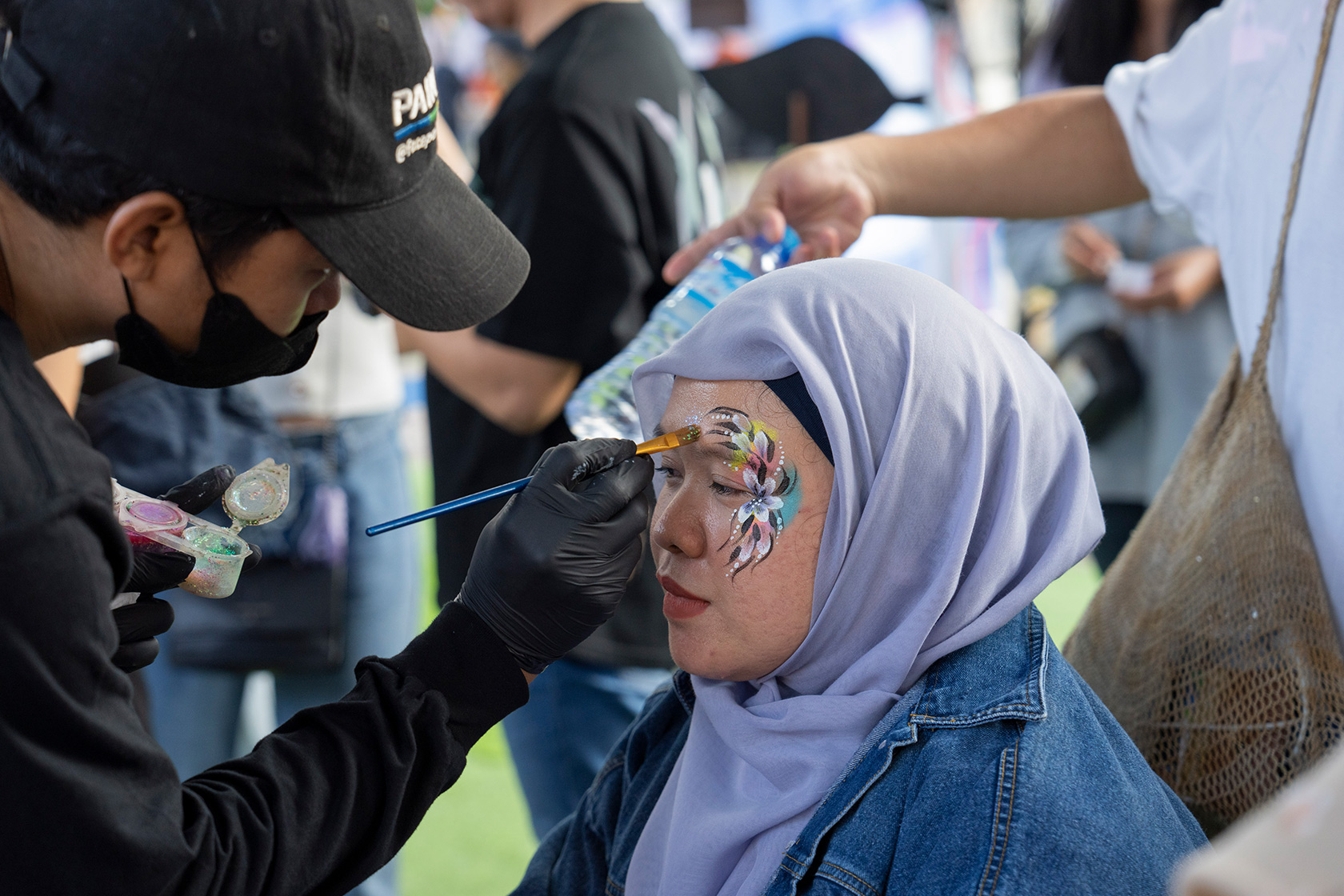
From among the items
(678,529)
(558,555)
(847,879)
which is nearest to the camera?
(847,879)

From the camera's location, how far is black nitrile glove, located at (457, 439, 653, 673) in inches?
51.8

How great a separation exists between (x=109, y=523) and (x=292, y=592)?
151 cm

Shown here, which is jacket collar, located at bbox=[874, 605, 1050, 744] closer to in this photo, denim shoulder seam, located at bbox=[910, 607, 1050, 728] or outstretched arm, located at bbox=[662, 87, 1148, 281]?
denim shoulder seam, located at bbox=[910, 607, 1050, 728]

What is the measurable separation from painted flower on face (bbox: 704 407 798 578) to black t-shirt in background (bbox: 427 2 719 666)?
0.85 m

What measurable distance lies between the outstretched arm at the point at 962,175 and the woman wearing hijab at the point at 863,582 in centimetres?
47

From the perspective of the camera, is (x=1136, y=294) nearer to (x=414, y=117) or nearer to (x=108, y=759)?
(x=414, y=117)

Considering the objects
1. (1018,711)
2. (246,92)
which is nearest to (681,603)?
(1018,711)

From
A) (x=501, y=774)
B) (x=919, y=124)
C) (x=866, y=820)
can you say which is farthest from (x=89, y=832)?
(x=919, y=124)

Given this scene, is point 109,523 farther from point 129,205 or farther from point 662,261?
point 662,261

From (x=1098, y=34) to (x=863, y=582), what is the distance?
2.09 m

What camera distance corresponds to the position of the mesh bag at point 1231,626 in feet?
4.37

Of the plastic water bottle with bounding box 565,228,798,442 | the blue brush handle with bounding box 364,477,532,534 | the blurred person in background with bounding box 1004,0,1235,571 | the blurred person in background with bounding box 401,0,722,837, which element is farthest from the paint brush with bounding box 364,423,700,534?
the blurred person in background with bounding box 1004,0,1235,571

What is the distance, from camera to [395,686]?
124 cm

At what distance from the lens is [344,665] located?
102 inches
